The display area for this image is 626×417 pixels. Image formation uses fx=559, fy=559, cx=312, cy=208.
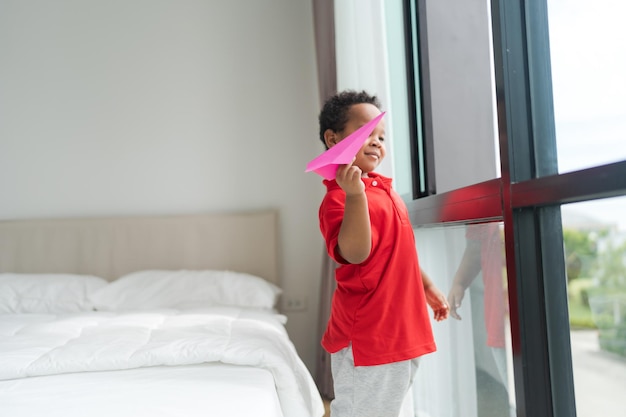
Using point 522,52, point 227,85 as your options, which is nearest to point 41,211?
point 227,85

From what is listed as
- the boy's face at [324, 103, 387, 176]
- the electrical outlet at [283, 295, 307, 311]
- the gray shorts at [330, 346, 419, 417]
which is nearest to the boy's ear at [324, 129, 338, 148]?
the boy's face at [324, 103, 387, 176]

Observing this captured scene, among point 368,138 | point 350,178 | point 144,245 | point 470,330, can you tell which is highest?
point 368,138

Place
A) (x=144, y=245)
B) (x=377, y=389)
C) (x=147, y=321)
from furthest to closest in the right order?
(x=144, y=245), (x=147, y=321), (x=377, y=389)

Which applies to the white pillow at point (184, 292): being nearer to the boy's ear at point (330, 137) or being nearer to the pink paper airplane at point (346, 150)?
the boy's ear at point (330, 137)

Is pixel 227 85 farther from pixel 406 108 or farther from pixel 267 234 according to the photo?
pixel 406 108

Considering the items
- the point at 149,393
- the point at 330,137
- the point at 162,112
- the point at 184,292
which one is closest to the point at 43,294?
the point at 184,292

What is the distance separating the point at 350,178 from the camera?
1.15m

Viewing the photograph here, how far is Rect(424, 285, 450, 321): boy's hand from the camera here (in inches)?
56.7

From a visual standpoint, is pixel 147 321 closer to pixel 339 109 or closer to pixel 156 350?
pixel 156 350

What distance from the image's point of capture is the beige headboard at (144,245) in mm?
3092

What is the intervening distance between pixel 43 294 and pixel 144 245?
57 cm

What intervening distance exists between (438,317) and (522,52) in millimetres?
680

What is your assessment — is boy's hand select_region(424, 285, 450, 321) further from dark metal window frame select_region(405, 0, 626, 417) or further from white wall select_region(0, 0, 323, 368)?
white wall select_region(0, 0, 323, 368)

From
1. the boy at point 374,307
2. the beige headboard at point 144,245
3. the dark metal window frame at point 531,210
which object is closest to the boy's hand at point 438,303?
the boy at point 374,307
